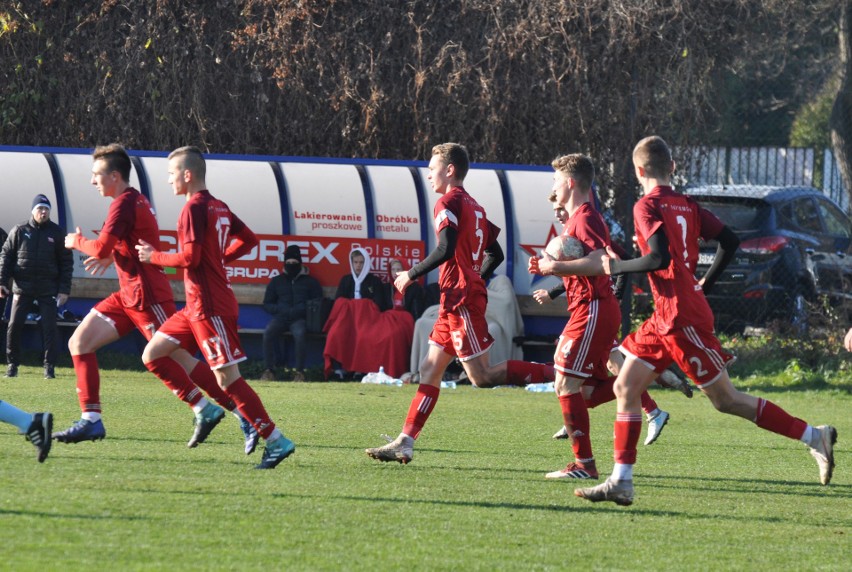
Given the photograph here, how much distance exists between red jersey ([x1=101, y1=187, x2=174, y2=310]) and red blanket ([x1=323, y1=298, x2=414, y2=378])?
7.39m

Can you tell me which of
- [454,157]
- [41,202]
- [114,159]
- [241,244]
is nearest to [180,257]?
[241,244]

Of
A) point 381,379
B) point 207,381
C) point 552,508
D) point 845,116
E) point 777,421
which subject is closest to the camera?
point 552,508

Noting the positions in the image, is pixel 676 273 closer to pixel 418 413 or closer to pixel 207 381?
pixel 418 413

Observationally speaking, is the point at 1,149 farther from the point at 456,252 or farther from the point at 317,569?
the point at 317,569

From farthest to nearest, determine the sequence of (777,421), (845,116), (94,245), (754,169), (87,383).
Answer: (845,116) < (754,169) < (87,383) < (94,245) < (777,421)

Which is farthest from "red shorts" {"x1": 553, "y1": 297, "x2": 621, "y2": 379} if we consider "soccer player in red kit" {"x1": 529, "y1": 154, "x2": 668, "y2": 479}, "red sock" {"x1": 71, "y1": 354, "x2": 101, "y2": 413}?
"red sock" {"x1": 71, "y1": 354, "x2": 101, "y2": 413}

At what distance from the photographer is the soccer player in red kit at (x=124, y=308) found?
8.20m

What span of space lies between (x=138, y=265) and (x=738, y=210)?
36.5 feet

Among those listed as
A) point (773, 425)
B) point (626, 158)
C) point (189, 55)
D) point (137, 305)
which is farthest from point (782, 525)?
point (189, 55)

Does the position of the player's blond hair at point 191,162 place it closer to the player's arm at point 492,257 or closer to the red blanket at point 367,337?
the player's arm at point 492,257

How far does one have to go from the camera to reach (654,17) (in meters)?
17.9

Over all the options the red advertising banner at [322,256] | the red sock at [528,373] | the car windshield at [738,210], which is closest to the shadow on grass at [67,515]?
the red sock at [528,373]

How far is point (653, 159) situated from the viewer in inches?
276

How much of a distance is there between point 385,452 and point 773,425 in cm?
238
